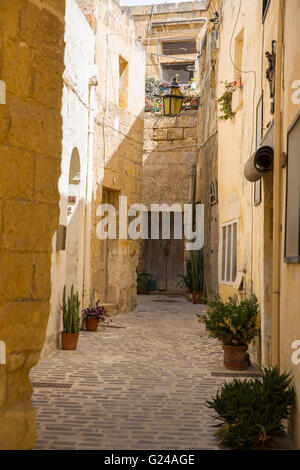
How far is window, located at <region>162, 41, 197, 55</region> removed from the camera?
18203 millimetres

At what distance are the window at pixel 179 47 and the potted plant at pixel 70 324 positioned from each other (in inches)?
514

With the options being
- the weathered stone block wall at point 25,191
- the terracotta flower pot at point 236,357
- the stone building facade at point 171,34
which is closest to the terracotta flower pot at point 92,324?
the terracotta flower pot at point 236,357

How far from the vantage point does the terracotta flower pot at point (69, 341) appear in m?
7.21

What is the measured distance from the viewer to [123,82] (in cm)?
1119

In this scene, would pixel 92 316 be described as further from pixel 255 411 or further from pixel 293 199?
pixel 293 199

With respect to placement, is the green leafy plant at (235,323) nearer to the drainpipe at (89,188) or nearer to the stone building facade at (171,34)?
the drainpipe at (89,188)

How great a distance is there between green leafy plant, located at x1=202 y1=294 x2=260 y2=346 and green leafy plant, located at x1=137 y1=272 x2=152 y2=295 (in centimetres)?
964

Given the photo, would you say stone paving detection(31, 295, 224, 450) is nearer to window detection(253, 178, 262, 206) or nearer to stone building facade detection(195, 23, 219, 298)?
window detection(253, 178, 262, 206)

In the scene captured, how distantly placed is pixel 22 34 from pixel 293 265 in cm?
227

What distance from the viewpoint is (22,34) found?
328cm

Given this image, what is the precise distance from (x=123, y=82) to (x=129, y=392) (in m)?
7.65

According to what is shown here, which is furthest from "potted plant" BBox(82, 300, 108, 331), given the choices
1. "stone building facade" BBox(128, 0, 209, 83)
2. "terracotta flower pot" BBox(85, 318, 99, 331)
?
"stone building facade" BBox(128, 0, 209, 83)

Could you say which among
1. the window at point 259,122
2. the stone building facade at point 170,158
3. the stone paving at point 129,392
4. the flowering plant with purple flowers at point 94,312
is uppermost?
the stone building facade at point 170,158
